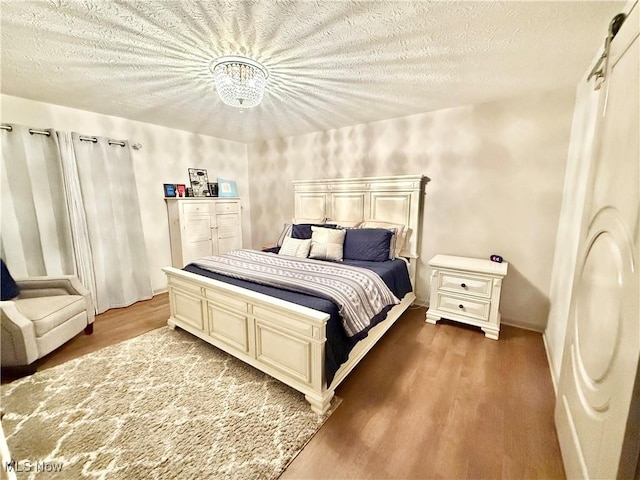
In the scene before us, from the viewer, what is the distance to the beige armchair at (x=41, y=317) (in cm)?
191

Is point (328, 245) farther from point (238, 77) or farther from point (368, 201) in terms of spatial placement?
point (238, 77)

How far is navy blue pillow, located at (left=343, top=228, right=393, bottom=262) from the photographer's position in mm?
2836

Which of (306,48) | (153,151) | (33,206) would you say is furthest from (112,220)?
(306,48)

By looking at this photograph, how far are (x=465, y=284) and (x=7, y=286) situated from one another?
4.20 metres

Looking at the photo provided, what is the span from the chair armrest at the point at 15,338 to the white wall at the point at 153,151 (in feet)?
5.67

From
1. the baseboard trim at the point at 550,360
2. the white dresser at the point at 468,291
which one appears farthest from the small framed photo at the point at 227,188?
the baseboard trim at the point at 550,360

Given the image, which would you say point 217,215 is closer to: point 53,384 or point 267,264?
point 267,264

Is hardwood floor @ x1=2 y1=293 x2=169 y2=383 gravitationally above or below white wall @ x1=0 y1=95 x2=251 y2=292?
below

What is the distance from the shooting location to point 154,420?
5.22 ft

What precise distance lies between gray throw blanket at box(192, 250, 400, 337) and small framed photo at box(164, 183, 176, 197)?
1.58m

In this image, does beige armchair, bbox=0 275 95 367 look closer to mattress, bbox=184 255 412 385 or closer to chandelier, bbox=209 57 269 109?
mattress, bbox=184 255 412 385

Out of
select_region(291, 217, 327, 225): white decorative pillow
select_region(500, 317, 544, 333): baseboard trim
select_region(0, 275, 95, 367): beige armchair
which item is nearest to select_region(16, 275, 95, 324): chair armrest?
select_region(0, 275, 95, 367): beige armchair

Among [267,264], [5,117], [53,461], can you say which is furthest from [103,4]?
[53,461]

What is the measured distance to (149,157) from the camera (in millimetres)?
3520
